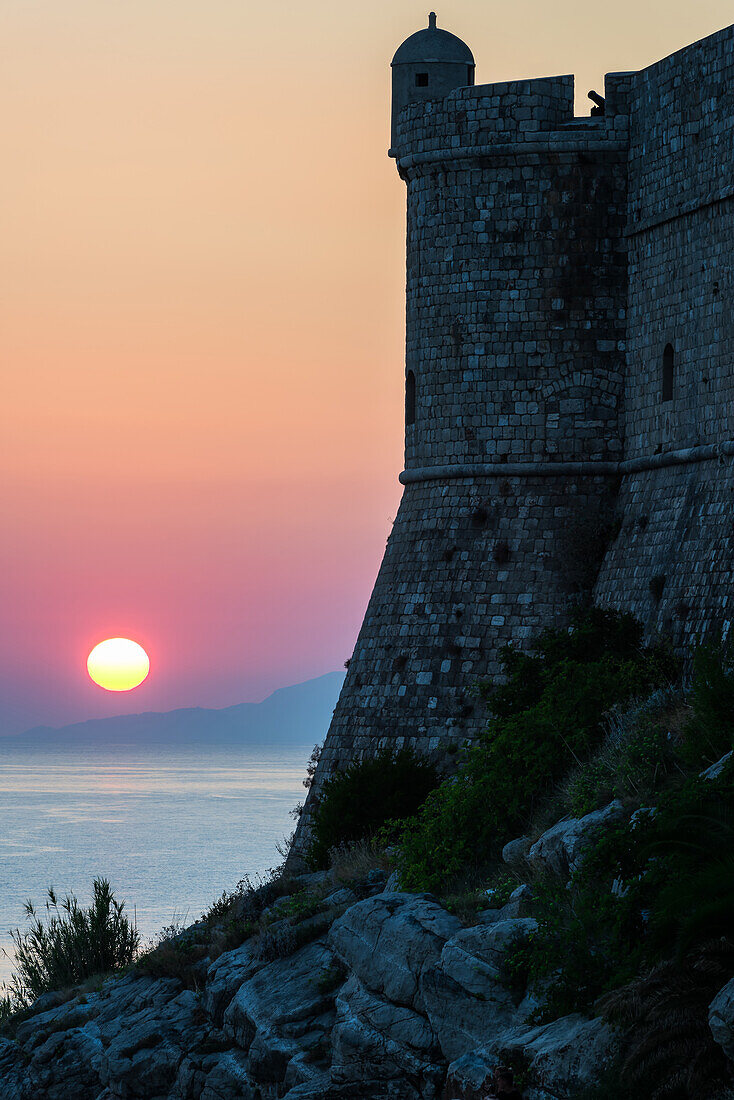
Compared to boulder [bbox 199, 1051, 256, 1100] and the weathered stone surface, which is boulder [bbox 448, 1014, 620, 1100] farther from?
boulder [bbox 199, 1051, 256, 1100]

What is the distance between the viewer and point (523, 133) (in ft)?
79.6

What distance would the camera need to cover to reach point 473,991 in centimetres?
1299

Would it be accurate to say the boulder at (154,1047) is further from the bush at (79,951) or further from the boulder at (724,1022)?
the boulder at (724,1022)

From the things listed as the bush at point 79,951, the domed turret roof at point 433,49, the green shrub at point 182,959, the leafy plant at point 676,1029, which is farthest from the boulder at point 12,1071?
the domed turret roof at point 433,49

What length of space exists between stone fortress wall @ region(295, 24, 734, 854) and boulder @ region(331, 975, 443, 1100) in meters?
9.05

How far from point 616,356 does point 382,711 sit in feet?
20.5

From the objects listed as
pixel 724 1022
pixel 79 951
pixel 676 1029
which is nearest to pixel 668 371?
pixel 79 951

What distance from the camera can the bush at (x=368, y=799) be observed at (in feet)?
69.5

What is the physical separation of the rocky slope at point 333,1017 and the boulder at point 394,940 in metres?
0.02

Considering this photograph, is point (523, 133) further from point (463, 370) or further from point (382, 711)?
point (382, 711)

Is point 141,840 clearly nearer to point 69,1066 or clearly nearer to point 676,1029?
point 69,1066

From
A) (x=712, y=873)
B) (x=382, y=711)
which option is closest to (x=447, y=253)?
(x=382, y=711)

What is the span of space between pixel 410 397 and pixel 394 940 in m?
12.7

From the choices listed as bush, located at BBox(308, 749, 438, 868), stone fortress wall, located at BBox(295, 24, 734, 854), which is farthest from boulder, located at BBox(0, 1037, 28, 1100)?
stone fortress wall, located at BBox(295, 24, 734, 854)
